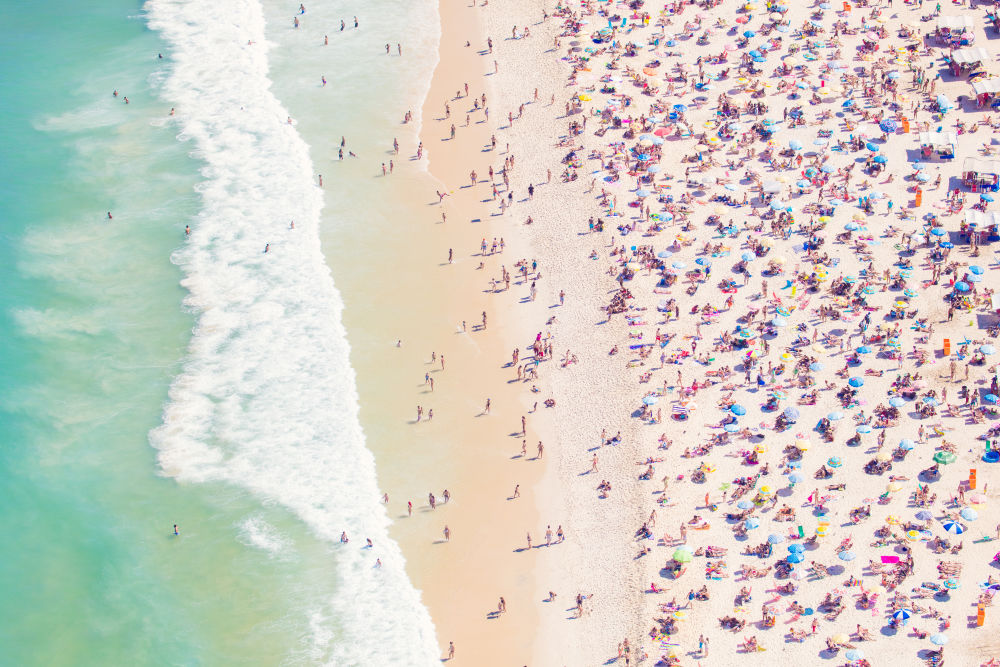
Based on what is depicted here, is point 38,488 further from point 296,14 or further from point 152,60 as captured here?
point 296,14

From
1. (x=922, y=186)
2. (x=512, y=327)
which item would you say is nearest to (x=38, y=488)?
(x=512, y=327)

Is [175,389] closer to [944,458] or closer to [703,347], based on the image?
[703,347]

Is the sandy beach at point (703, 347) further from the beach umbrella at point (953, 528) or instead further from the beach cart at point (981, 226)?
the beach cart at point (981, 226)

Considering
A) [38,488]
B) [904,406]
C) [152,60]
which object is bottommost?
[38,488]

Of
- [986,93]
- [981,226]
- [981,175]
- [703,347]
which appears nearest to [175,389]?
[703,347]

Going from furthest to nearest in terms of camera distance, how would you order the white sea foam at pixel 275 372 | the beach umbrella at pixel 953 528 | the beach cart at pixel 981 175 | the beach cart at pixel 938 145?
the beach cart at pixel 938 145 → the beach cart at pixel 981 175 → the white sea foam at pixel 275 372 → the beach umbrella at pixel 953 528

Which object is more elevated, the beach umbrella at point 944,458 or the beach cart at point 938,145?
the beach cart at point 938,145

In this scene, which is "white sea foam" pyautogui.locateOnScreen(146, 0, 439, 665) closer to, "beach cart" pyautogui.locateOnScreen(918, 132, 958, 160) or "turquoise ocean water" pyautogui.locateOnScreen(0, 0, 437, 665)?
"turquoise ocean water" pyautogui.locateOnScreen(0, 0, 437, 665)

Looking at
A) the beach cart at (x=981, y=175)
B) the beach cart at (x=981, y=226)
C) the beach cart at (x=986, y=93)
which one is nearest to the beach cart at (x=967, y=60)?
the beach cart at (x=986, y=93)
